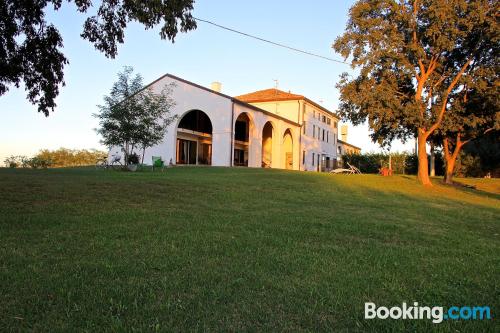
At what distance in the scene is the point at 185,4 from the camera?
7652 millimetres

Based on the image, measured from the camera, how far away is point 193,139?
35406 mm

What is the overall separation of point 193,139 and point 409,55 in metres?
20.0

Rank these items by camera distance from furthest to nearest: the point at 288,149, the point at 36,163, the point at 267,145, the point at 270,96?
the point at 270,96 → the point at 288,149 → the point at 267,145 → the point at 36,163

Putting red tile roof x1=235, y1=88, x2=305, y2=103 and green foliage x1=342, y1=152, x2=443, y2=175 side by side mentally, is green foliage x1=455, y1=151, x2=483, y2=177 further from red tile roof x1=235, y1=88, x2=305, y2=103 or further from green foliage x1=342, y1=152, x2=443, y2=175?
red tile roof x1=235, y1=88, x2=305, y2=103

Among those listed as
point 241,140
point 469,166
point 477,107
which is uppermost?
point 477,107

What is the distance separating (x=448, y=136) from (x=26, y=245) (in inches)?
1019

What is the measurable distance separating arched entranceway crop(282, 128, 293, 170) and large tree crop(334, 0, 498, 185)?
2026cm

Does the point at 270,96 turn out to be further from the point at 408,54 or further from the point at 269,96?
the point at 408,54

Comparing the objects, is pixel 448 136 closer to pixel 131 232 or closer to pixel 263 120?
pixel 263 120

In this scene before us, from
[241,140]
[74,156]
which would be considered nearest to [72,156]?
[74,156]

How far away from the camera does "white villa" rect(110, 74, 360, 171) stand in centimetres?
3105

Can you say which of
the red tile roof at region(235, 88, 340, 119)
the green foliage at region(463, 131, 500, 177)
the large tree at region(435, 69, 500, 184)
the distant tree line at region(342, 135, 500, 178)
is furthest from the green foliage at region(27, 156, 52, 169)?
the green foliage at region(463, 131, 500, 177)

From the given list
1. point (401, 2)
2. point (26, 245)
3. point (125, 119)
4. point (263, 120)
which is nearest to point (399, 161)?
point (263, 120)

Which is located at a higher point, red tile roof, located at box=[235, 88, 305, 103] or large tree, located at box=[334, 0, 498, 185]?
red tile roof, located at box=[235, 88, 305, 103]
